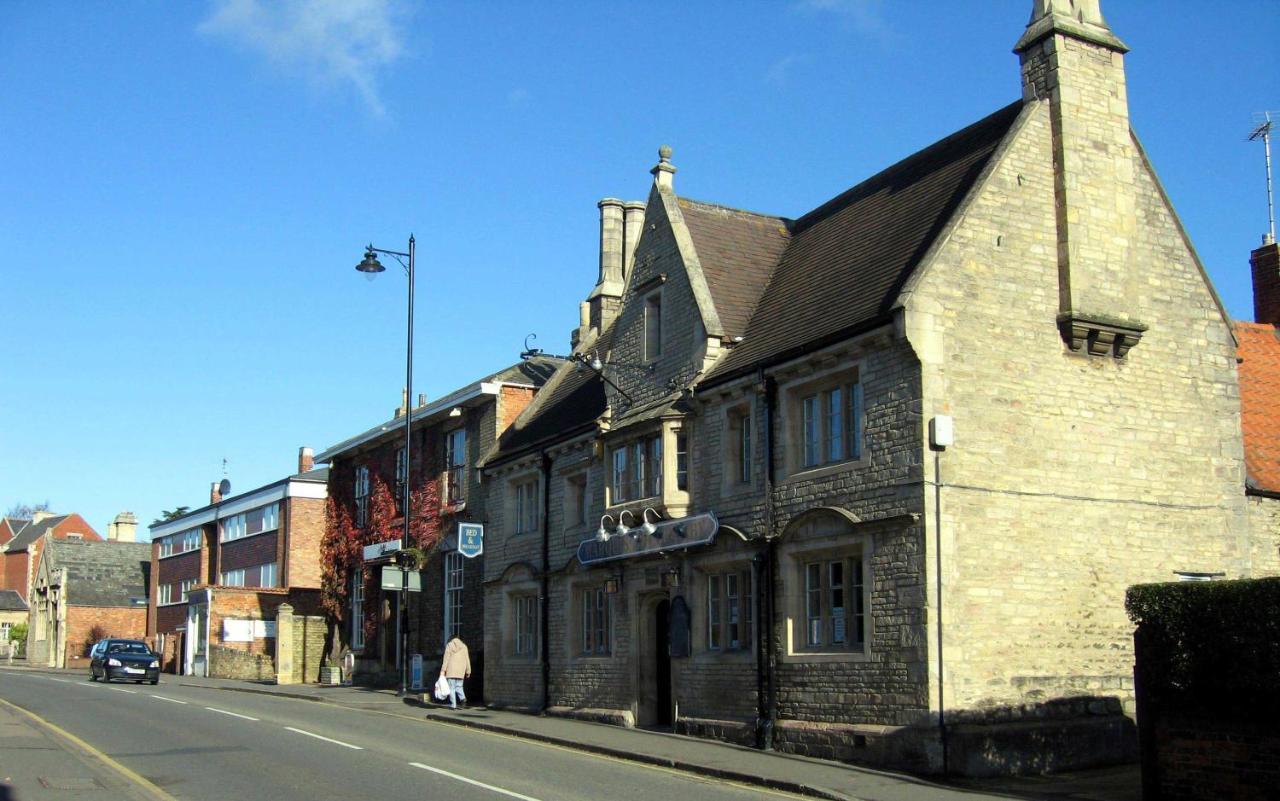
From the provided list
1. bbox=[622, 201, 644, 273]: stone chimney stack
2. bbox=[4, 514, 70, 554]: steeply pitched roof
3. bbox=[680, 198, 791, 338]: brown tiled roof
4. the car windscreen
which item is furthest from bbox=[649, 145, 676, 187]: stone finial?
bbox=[4, 514, 70, 554]: steeply pitched roof

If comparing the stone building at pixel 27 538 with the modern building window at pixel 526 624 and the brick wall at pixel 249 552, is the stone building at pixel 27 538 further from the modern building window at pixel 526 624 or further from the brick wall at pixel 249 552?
the modern building window at pixel 526 624

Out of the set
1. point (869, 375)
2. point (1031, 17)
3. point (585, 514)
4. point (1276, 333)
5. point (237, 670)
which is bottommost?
point (237, 670)

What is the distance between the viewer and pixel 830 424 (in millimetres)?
19953

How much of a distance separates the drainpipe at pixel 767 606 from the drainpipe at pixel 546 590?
794 cm

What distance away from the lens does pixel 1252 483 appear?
21297 millimetres

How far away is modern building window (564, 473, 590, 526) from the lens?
89.8 ft

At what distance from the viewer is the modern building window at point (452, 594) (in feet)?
111

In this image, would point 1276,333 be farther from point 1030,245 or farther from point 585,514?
point 585,514

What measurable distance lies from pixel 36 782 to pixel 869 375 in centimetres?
1192

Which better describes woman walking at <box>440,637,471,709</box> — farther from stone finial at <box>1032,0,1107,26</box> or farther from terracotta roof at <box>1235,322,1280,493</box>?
stone finial at <box>1032,0,1107,26</box>

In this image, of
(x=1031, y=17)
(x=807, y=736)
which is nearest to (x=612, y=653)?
(x=807, y=736)

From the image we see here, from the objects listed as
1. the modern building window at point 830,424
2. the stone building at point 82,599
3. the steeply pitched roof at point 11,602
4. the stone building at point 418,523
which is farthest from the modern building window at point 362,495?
the steeply pitched roof at point 11,602

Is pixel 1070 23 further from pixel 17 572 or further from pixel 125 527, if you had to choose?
pixel 17 572

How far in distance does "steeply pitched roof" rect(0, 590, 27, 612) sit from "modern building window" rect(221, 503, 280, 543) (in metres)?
47.7
